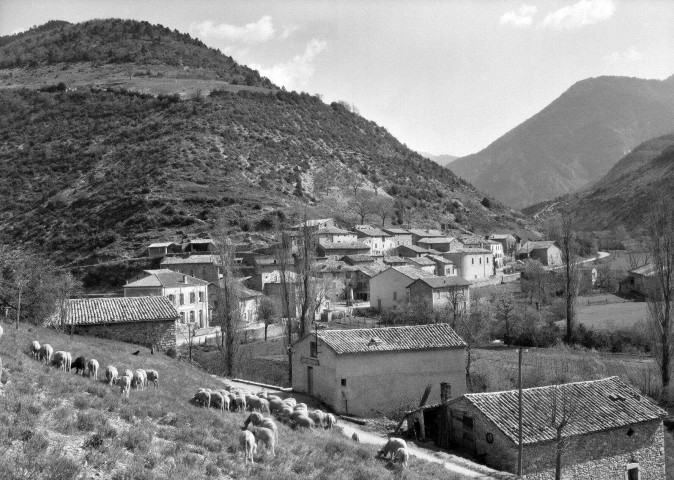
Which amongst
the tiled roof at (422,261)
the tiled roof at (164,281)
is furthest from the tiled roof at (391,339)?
the tiled roof at (422,261)

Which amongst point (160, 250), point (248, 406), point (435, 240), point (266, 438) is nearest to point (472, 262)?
point (435, 240)

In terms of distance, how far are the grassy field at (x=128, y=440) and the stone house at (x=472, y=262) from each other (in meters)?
54.8

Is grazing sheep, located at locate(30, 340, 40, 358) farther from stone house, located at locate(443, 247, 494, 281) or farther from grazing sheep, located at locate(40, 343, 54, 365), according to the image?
stone house, located at locate(443, 247, 494, 281)

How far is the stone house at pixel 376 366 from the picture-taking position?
2575 centimetres

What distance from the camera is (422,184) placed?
350 feet

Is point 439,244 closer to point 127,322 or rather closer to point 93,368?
point 127,322

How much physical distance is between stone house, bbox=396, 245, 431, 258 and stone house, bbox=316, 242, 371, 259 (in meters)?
4.72

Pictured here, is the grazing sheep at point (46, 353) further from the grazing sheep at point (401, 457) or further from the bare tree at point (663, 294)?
the bare tree at point (663, 294)

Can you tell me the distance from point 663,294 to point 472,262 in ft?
129

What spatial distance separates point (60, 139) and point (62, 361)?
3794 inches

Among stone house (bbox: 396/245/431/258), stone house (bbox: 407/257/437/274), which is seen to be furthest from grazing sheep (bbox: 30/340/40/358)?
stone house (bbox: 396/245/431/258)

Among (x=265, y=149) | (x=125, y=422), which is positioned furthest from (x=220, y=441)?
(x=265, y=149)

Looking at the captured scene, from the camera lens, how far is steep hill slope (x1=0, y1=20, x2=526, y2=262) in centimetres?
7556

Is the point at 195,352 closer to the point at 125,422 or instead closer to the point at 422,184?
the point at 125,422
